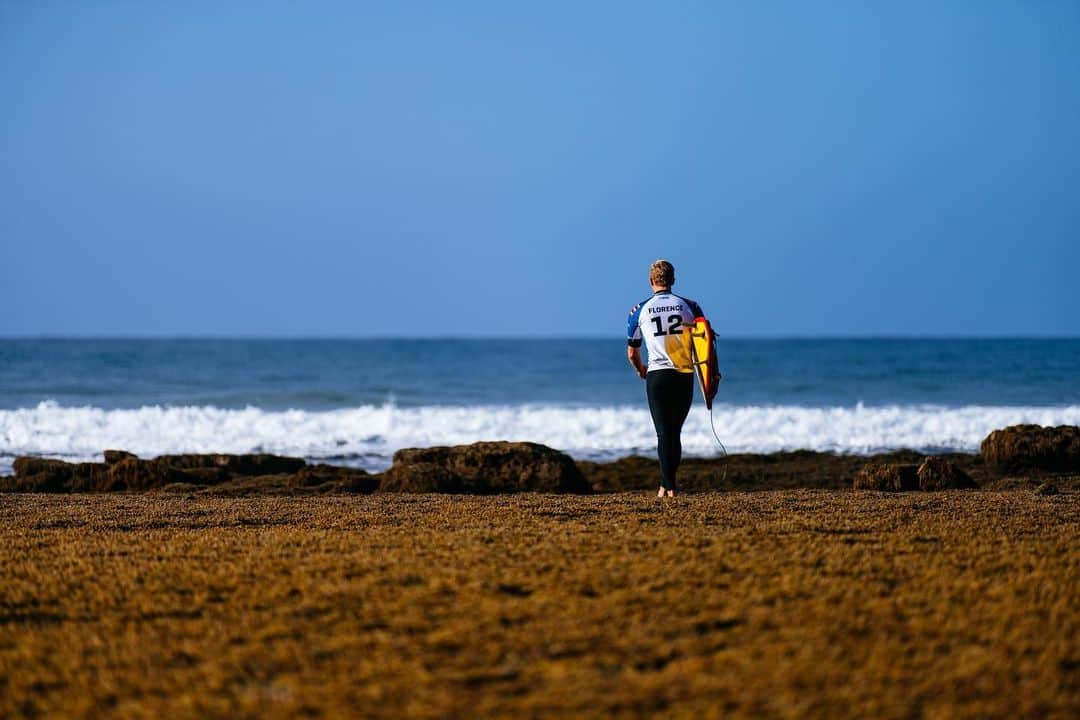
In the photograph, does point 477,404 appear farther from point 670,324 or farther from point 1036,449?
point 670,324

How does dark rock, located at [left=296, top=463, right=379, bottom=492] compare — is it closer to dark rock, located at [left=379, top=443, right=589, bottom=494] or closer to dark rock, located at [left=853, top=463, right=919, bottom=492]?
dark rock, located at [left=379, top=443, right=589, bottom=494]

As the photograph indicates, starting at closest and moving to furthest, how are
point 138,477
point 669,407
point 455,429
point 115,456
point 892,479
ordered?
point 669,407
point 892,479
point 138,477
point 115,456
point 455,429

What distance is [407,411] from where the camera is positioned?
86.3 feet

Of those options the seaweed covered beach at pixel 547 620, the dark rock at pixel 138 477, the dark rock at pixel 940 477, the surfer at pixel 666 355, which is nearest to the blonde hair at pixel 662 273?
the surfer at pixel 666 355

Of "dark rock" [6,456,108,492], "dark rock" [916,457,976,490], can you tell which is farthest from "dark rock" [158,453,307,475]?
"dark rock" [916,457,976,490]

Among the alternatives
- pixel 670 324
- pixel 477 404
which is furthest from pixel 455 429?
pixel 670 324

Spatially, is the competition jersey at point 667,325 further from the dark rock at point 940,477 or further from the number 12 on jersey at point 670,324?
the dark rock at point 940,477

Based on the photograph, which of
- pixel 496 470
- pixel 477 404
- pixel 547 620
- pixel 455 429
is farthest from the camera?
pixel 477 404

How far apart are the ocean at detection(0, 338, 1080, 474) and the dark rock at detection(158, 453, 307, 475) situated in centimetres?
237

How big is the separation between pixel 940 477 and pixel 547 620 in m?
7.35

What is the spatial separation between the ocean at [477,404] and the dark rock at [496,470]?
14.7 feet

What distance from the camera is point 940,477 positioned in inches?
387

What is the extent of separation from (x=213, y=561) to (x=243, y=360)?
47523mm

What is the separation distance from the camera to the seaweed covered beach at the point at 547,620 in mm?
2855
